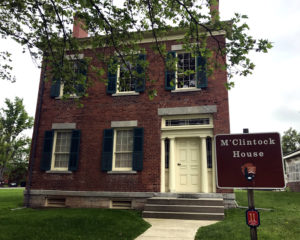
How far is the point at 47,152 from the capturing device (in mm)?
11609

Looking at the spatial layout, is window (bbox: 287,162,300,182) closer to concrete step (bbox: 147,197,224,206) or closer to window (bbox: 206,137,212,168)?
window (bbox: 206,137,212,168)

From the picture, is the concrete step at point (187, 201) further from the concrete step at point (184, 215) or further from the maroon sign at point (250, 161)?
the maroon sign at point (250, 161)

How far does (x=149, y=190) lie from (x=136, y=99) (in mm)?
3995

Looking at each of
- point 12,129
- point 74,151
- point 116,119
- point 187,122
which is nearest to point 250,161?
point 187,122

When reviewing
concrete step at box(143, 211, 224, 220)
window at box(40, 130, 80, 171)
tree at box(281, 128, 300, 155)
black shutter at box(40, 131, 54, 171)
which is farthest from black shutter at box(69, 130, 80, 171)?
tree at box(281, 128, 300, 155)

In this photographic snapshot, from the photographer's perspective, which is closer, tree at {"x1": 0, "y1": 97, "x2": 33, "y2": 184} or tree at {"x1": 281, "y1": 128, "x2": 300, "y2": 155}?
tree at {"x1": 0, "y1": 97, "x2": 33, "y2": 184}

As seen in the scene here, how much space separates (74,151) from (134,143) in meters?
2.81

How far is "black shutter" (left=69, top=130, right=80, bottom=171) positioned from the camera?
1118 cm

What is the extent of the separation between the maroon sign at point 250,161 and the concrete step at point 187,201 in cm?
624

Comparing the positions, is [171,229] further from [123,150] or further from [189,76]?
[189,76]

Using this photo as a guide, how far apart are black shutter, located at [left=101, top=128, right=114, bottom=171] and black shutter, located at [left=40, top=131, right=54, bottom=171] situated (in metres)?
2.63

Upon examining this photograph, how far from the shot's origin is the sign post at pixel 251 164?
9.45 ft

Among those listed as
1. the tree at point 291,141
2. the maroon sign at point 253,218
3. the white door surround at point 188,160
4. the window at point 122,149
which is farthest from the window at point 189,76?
the tree at point 291,141

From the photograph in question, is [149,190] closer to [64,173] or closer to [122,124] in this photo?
[122,124]
